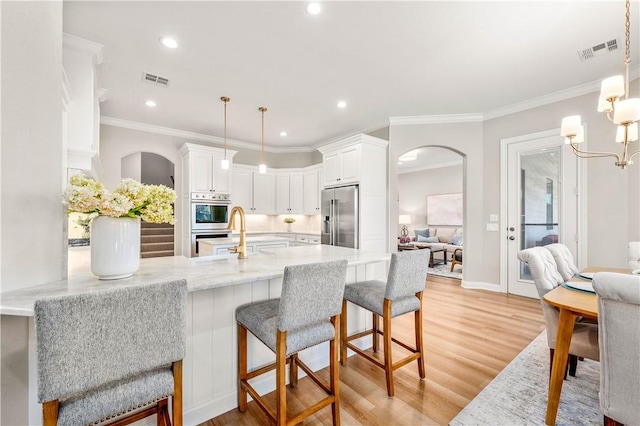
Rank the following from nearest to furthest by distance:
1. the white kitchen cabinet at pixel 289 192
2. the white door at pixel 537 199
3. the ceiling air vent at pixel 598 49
A: the ceiling air vent at pixel 598 49 < the white door at pixel 537 199 < the white kitchen cabinet at pixel 289 192

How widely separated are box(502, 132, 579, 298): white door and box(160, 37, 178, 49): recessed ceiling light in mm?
4597

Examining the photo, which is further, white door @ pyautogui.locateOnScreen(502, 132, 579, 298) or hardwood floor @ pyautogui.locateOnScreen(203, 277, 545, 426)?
white door @ pyautogui.locateOnScreen(502, 132, 579, 298)

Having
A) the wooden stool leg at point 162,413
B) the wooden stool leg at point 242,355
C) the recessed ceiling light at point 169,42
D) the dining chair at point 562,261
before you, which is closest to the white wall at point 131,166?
the recessed ceiling light at point 169,42

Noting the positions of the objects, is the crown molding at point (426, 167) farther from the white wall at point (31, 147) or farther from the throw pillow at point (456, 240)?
the white wall at point (31, 147)

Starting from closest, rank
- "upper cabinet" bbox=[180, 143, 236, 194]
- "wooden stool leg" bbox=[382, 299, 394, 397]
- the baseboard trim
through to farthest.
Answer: "wooden stool leg" bbox=[382, 299, 394, 397] → the baseboard trim → "upper cabinet" bbox=[180, 143, 236, 194]

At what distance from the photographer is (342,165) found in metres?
4.75

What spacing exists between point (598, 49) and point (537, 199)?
1.96 metres

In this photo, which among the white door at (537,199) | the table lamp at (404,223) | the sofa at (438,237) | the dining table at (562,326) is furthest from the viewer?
the table lamp at (404,223)

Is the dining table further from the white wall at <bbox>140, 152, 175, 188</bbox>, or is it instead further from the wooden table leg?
the white wall at <bbox>140, 152, 175, 188</bbox>

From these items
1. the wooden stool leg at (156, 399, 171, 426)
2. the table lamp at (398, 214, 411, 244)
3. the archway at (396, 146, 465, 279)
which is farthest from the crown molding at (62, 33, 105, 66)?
the table lamp at (398, 214, 411, 244)

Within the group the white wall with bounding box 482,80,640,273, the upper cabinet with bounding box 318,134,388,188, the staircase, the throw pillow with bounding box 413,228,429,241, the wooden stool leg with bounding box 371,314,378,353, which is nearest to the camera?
the wooden stool leg with bounding box 371,314,378,353

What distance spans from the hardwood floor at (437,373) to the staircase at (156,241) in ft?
17.5

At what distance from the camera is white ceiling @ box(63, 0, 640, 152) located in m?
2.24

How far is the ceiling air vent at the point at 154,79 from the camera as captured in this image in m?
3.21
